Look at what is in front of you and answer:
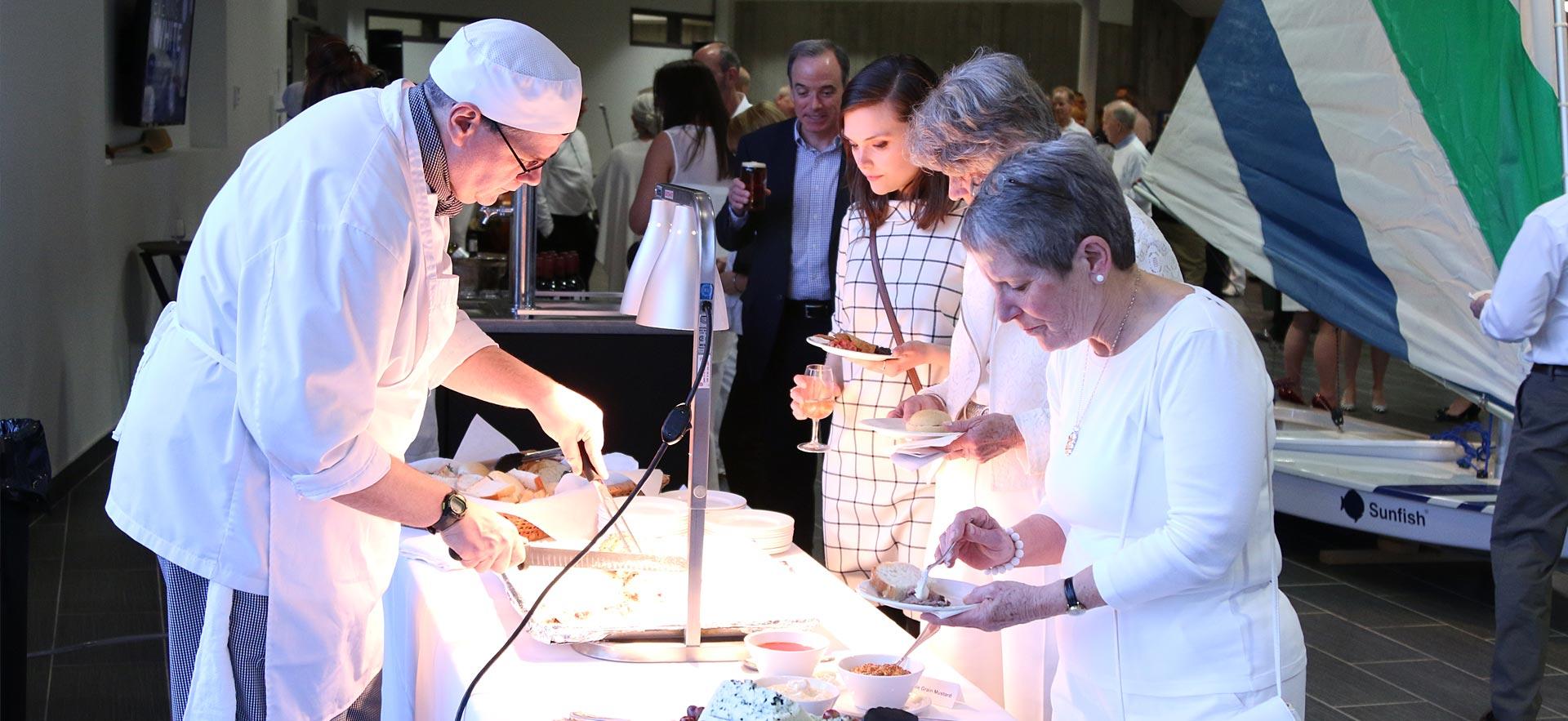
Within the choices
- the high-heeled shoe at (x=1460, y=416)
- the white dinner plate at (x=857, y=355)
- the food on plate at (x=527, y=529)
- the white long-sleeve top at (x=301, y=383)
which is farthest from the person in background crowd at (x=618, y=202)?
the high-heeled shoe at (x=1460, y=416)

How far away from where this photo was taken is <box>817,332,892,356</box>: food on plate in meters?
2.71

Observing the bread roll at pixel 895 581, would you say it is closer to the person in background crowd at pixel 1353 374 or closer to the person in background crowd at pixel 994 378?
the person in background crowd at pixel 994 378

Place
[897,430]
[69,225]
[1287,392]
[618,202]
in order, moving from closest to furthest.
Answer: [897,430] < [69,225] < [618,202] < [1287,392]

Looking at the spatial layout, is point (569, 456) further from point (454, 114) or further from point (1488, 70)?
point (1488, 70)

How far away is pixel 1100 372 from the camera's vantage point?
5.75 ft

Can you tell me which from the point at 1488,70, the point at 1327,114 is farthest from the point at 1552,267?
the point at 1327,114

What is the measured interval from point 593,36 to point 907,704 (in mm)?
13656

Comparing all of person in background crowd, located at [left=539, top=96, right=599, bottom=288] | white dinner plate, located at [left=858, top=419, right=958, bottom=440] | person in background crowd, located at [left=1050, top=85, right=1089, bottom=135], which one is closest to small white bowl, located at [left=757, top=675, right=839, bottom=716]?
white dinner plate, located at [left=858, top=419, right=958, bottom=440]

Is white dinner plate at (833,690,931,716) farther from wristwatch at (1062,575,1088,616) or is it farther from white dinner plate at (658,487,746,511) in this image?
white dinner plate at (658,487,746,511)

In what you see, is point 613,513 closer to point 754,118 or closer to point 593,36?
point 754,118

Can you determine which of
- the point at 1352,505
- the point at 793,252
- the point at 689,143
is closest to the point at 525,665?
the point at 793,252

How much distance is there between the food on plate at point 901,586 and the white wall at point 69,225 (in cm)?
441

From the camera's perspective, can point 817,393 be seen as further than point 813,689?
Yes

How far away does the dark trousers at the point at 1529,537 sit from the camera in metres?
3.59
